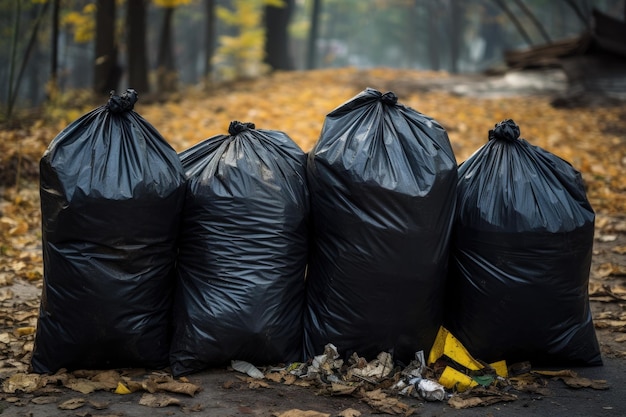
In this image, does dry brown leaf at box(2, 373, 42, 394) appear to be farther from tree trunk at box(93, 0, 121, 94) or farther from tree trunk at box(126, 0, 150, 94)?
tree trunk at box(126, 0, 150, 94)

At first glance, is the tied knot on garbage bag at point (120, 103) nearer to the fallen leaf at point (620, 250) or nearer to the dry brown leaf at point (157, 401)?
the dry brown leaf at point (157, 401)

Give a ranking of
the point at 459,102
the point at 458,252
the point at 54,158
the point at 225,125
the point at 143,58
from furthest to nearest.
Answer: the point at 143,58 → the point at 459,102 → the point at 225,125 → the point at 458,252 → the point at 54,158

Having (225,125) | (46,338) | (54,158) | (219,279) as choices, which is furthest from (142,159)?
(225,125)

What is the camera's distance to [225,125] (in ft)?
26.1

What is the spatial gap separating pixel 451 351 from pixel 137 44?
8493mm

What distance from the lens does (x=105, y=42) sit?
959cm

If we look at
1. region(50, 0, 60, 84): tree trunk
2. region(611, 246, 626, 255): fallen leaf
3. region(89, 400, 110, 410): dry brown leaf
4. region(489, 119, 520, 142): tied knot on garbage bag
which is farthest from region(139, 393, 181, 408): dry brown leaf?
region(50, 0, 60, 84): tree trunk

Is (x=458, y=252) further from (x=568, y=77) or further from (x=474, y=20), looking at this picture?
(x=474, y=20)

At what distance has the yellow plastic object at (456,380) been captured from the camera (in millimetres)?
2914

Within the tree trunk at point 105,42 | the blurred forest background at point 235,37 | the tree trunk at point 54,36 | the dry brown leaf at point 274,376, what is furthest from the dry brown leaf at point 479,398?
the tree trunk at point 105,42

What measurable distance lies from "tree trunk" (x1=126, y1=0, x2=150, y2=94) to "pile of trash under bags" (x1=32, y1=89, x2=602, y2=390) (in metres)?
7.53

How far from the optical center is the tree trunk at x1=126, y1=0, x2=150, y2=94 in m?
10.1

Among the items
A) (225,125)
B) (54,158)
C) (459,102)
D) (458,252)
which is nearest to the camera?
(54,158)

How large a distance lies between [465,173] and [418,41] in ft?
144
